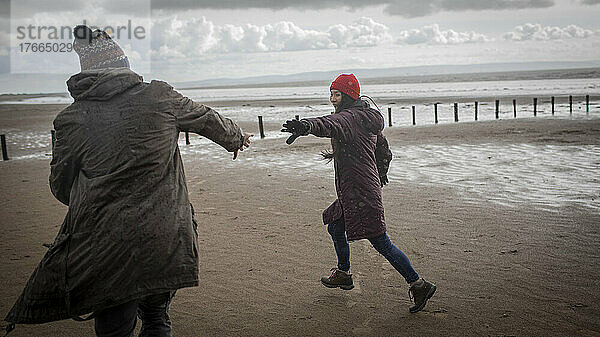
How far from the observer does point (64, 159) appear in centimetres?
264

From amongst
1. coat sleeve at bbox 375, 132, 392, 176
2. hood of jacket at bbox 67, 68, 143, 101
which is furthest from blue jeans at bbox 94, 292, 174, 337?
coat sleeve at bbox 375, 132, 392, 176

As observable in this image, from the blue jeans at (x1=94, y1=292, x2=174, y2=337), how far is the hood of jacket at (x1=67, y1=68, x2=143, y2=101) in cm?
105

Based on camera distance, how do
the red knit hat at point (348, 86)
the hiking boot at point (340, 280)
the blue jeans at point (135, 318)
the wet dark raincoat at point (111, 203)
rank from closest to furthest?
the wet dark raincoat at point (111, 203) < the blue jeans at point (135, 318) < the red knit hat at point (348, 86) < the hiking boot at point (340, 280)

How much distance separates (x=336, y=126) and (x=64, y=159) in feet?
6.99

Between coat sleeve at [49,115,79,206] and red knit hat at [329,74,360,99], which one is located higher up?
red knit hat at [329,74,360,99]

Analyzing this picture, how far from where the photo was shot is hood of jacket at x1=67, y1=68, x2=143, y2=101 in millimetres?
2605

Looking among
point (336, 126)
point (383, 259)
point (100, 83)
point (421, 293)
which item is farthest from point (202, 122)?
point (383, 259)

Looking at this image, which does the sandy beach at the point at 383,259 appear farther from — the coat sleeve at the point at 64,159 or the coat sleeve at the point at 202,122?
the coat sleeve at the point at 64,159

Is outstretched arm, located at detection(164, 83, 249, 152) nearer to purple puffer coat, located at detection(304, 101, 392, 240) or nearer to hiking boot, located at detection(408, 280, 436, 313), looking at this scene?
purple puffer coat, located at detection(304, 101, 392, 240)

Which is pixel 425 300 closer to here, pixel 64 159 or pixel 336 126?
pixel 336 126

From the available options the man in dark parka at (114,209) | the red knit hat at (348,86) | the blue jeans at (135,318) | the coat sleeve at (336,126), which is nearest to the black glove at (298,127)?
the coat sleeve at (336,126)

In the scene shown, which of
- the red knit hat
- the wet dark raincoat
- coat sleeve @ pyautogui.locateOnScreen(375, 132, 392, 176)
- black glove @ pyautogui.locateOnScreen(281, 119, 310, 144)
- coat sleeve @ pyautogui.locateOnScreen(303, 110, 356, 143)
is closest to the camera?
the wet dark raincoat

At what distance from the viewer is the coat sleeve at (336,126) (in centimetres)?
397

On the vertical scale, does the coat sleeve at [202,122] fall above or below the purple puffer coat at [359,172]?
above
